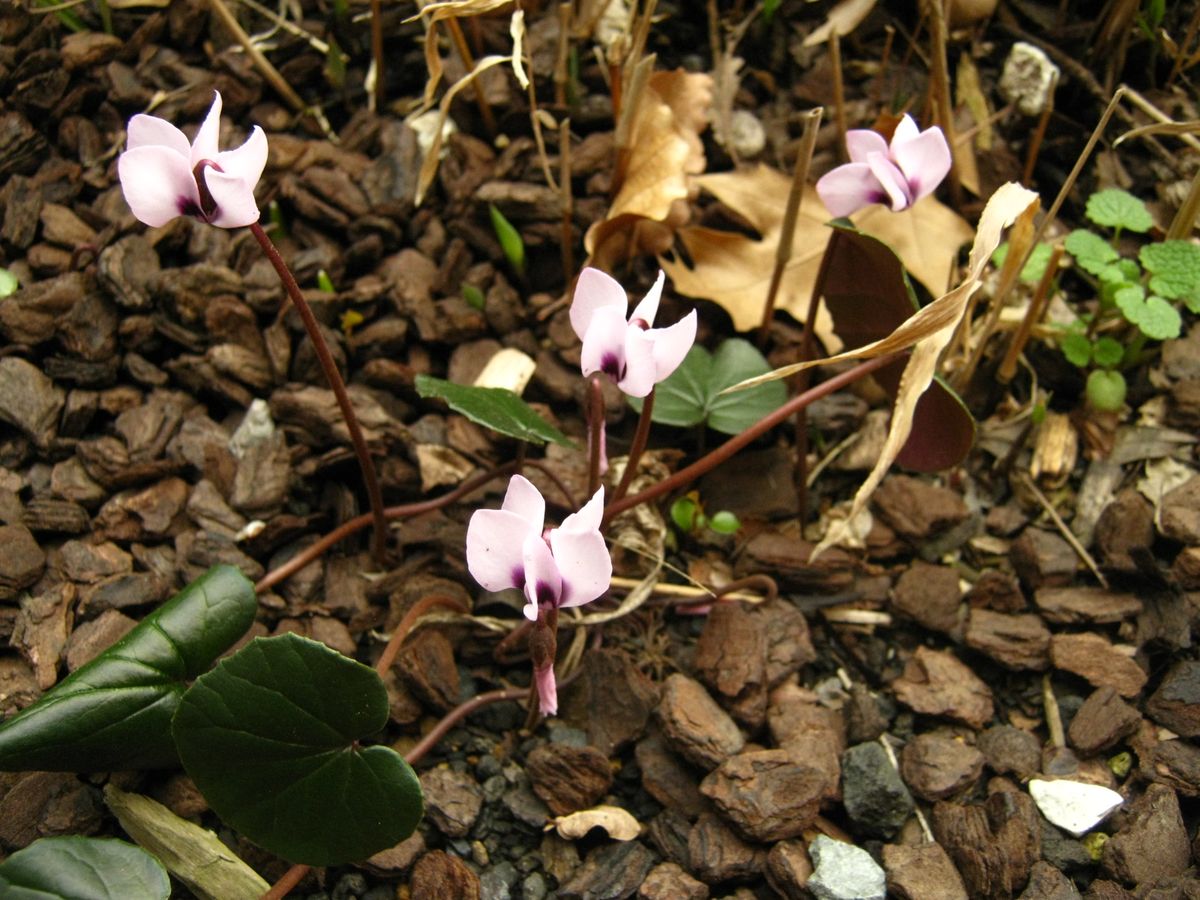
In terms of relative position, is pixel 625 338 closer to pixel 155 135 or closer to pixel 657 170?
pixel 155 135

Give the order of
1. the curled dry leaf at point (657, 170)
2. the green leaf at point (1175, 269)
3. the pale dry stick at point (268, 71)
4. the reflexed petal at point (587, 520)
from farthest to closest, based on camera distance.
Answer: the pale dry stick at point (268, 71)
the curled dry leaf at point (657, 170)
the green leaf at point (1175, 269)
the reflexed petal at point (587, 520)

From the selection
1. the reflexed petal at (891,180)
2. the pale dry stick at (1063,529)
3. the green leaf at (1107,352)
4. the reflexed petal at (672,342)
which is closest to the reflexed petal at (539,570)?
the reflexed petal at (672,342)

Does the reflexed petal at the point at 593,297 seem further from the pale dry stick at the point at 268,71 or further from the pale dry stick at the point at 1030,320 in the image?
the pale dry stick at the point at 268,71

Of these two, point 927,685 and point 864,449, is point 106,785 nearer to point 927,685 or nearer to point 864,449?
point 927,685

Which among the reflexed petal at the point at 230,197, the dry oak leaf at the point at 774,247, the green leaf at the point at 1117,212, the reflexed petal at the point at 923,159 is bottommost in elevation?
the dry oak leaf at the point at 774,247

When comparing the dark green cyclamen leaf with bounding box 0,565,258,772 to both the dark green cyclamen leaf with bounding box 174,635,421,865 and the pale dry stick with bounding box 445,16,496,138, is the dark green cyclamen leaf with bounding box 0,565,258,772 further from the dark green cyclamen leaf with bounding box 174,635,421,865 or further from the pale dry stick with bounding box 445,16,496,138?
the pale dry stick with bounding box 445,16,496,138

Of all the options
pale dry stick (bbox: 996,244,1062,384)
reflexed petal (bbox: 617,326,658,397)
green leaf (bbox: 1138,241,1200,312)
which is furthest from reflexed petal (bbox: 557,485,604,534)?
green leaf (bbox: 1138,241,1200,312)

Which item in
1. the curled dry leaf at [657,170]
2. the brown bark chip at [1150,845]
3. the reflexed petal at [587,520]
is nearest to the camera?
the reflexed petal at [587,520]
